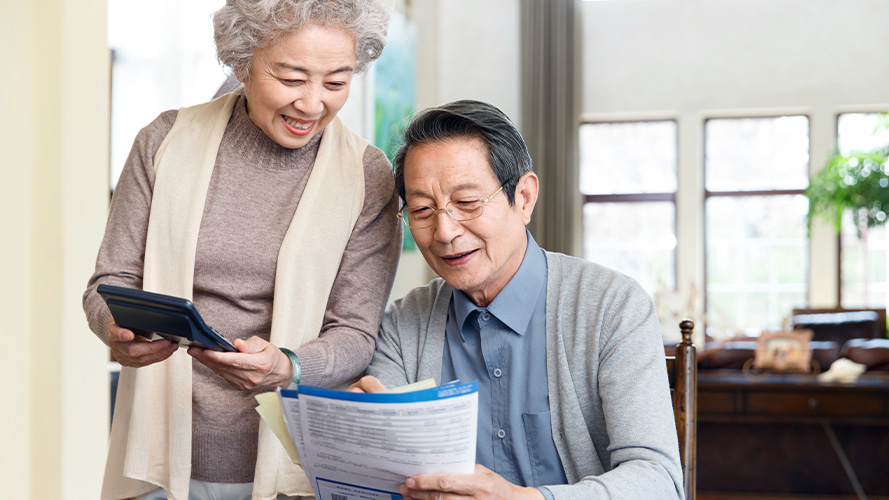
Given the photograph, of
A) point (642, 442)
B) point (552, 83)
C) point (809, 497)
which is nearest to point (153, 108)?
point (642, 442)

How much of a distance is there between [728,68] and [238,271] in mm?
7573

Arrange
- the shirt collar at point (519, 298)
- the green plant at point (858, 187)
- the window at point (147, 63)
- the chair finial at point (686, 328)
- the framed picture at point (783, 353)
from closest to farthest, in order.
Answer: the shirt collar at point (519, 298) → the chair finial at point (686, 328) → the window at point (147, 63) → the framed picture at point (783, 353) → the green plant at point (858, 187)

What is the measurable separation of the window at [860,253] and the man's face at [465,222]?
7.34 m

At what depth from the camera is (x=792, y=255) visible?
8102 millimetres

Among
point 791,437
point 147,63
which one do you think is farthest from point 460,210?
point 791,437

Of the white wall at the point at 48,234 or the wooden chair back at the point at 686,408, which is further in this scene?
the white wall at the point at 48,234

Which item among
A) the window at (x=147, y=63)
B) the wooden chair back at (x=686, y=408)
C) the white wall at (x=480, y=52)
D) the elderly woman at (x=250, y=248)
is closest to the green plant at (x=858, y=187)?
the white wall at (x=480, y=52)

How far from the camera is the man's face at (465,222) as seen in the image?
4.69 ft

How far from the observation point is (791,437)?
447 centimetres

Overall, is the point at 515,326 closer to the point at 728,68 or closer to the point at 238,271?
the point at 238,271

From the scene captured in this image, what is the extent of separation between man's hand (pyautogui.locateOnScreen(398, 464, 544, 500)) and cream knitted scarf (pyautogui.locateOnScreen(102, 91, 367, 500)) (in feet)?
1.17

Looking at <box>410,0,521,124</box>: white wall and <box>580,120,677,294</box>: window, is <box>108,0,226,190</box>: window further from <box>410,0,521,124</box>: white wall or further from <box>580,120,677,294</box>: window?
<box>580,120,677,294</box>: window

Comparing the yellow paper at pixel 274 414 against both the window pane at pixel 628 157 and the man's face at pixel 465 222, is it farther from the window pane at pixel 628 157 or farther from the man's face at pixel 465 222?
the window pane at pixel 628 157

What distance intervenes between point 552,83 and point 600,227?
1.52 m
